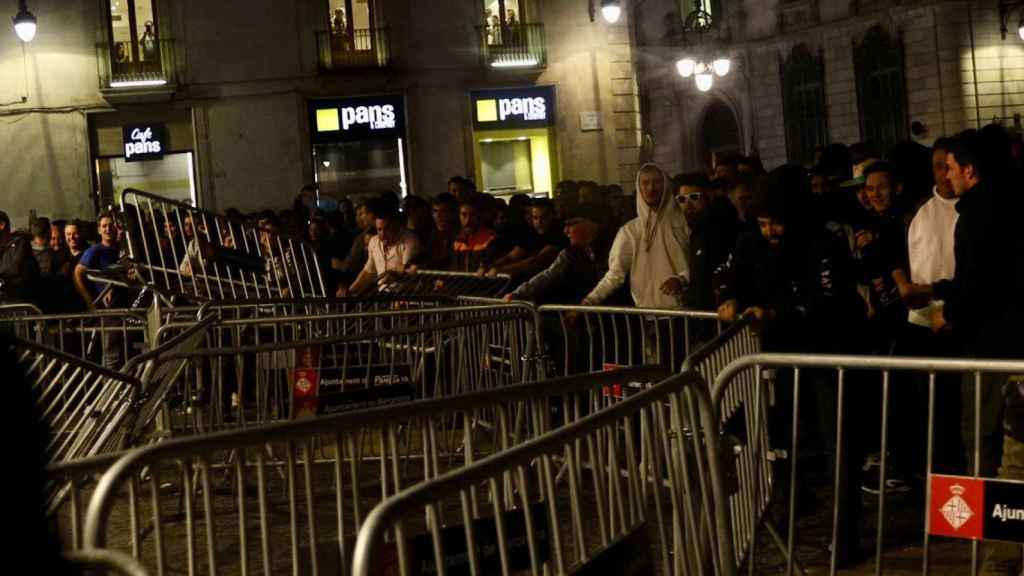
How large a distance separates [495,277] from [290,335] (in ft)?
6.41

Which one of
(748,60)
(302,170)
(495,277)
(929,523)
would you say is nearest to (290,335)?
(495,277)

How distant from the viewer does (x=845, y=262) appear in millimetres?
7582

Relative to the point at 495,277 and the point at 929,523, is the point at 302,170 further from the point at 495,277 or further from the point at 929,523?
the point at 929,523

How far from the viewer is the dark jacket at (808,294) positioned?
7.54 meters

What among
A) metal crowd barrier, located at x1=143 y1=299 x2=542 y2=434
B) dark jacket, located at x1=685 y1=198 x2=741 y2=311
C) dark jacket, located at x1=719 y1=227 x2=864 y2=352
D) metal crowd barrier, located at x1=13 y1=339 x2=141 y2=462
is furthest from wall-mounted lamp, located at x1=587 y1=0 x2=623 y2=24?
metal crowd barrier, located at x1=13 y1=339 x2=141 y2=462

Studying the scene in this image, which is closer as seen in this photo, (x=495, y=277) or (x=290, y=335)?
(x=290, y=335)

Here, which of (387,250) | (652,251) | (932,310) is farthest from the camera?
(387,250)

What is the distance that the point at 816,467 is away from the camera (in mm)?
9305

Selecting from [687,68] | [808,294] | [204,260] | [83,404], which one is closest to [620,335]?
[808,294]

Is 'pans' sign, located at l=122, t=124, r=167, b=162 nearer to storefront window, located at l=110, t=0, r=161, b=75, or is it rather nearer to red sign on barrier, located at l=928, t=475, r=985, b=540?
storefront window, located at l=110, t=0, r=161, b=75

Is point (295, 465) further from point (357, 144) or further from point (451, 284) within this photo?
point (357, 144)

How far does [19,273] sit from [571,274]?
8.30 meters

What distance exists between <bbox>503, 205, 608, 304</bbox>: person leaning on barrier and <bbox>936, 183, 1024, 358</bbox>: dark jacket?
3985 millimetres

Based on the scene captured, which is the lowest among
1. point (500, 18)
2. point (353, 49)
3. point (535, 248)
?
point (535, 248)
